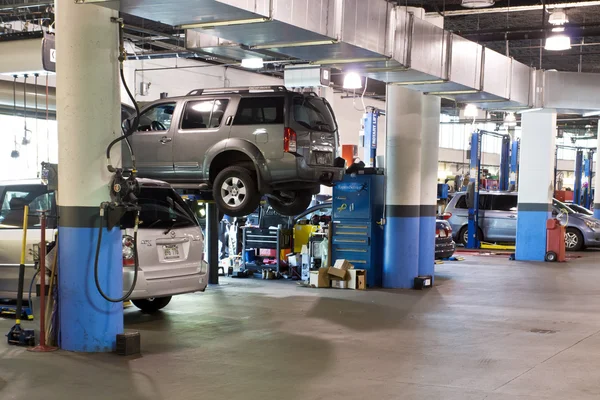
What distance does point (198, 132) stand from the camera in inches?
446

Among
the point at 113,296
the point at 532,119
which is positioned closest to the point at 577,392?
the point at 113,296

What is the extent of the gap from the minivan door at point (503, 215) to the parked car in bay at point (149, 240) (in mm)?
13147

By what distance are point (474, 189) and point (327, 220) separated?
24.5ft

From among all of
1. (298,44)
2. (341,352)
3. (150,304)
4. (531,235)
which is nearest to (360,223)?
(150,304)

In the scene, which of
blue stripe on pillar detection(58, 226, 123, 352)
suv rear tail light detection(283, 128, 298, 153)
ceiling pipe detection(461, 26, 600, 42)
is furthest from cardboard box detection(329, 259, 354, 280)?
ceiling pipe detection(461, 26, 600, 42)

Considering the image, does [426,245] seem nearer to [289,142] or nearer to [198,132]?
[289,142]

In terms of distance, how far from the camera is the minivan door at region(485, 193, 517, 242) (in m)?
20.5

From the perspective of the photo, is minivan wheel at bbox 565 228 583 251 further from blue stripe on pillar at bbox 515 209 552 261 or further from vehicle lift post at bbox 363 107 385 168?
vehicle lift post at bbox 363 107 385 168

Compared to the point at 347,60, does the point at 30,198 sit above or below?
below

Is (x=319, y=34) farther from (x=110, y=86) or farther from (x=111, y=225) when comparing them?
(x=111, y=225)

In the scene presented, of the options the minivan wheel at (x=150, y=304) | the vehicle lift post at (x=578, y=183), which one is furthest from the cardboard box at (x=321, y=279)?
the vehicle lift post at (x=578, y=183)

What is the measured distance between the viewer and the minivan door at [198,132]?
36.7ft

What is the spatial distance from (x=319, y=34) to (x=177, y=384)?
4052mm

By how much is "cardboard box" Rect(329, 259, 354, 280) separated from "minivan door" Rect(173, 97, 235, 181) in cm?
279
